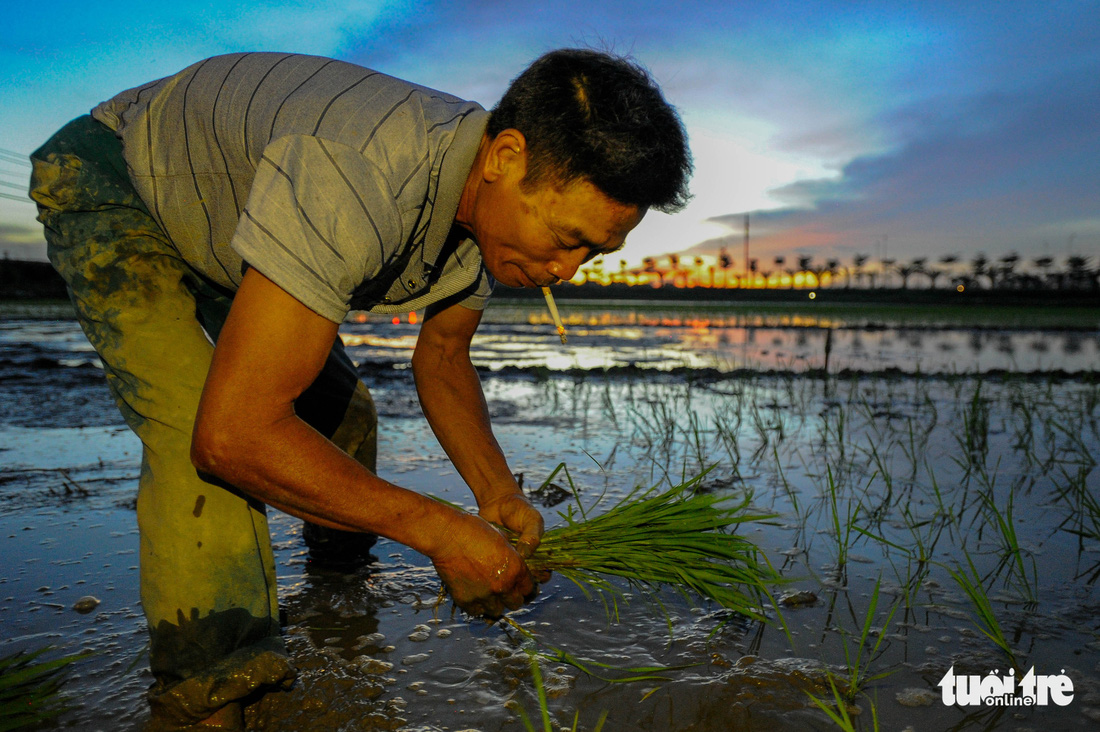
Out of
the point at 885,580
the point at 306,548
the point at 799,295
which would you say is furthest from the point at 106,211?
the point at 799,295

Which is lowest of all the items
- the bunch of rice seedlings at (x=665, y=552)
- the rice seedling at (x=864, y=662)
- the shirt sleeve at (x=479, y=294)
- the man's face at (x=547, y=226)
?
the rice seedling at (x=864, y=662)

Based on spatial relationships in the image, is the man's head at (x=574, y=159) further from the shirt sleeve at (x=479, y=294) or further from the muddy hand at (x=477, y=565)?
the muddy hand at (x=477, y=565)

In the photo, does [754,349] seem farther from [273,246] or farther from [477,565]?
[273,246]

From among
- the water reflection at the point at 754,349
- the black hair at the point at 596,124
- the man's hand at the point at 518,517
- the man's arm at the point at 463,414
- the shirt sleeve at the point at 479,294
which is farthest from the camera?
the water reflection at the point at 754,349

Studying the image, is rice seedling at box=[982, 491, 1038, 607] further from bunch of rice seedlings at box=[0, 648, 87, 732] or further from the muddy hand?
bunch of rice seedlings at box=[0, 648, 87, 732]

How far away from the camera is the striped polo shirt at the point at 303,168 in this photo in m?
1.15

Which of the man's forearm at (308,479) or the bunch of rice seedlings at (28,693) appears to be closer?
the man's forearm at (308,479)

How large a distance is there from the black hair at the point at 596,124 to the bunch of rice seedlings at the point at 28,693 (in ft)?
5.02

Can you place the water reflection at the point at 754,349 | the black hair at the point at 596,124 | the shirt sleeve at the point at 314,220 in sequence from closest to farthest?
the shirt sleeve at the point at 314,220
the black hair at the point at 596,124
the water reflection at the point at 754,349

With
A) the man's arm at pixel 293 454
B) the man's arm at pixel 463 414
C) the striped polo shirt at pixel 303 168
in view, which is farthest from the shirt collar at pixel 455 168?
the man's arm at pixel 463 414

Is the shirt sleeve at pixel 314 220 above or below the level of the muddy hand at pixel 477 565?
above

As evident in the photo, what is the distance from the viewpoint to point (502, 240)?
5.02 feet

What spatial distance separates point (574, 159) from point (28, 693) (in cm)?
174

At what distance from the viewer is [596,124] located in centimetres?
132
